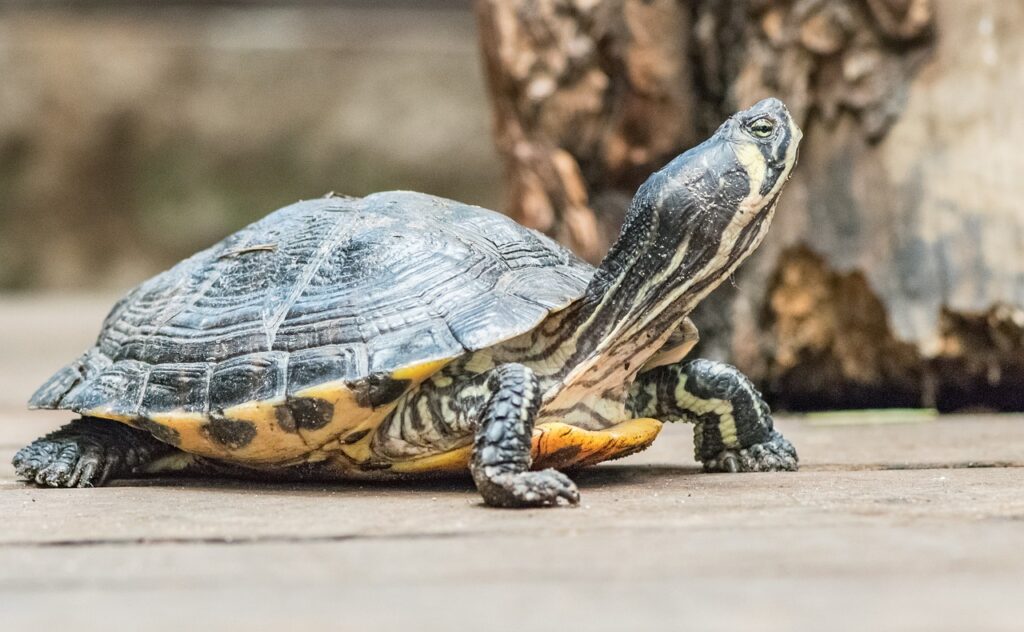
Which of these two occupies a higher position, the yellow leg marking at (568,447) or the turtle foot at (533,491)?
the yellow leg marking at (568,447)

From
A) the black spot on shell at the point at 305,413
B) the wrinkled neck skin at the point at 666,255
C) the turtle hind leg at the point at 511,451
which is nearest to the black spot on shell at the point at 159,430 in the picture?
the black spot on shell at the point at 305,413

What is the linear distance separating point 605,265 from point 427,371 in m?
0.48

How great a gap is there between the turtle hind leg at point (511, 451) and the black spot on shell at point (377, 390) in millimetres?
191

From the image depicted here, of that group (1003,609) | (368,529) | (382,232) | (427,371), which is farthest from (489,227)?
(1003,609)

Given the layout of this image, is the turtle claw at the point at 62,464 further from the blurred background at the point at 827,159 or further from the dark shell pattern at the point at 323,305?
the blurred background at the point at 827,159

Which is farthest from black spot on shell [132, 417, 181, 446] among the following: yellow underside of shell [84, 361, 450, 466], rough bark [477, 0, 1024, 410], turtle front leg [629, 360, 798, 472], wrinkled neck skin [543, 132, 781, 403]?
rough bark [477, 0, 1024, 410]

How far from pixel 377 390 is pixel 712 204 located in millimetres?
809

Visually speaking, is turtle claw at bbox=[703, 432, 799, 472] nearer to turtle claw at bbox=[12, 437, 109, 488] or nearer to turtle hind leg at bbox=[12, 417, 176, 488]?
turtle hind leg at bbox=[12, 417, 176, 488]

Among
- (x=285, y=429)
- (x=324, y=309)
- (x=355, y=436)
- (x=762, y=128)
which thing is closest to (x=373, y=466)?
(x=355, y=436)

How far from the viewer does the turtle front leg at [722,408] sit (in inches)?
109

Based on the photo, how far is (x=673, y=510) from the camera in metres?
2.08

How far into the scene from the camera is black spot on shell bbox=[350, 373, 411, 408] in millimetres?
2391

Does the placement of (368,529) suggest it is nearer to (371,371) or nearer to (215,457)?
(371,371)

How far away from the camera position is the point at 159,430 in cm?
262
